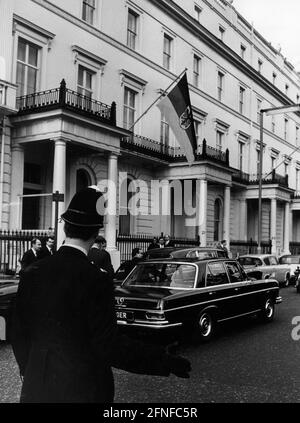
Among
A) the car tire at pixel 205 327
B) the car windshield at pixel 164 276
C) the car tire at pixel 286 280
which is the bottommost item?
the car tire at pixel 286 280

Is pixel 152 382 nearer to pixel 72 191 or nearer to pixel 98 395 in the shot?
pixel 98 395

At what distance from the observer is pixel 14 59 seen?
1803 centimetres

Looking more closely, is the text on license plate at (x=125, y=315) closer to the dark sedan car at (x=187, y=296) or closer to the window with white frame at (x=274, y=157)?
the dark sedan car at (x=187, y=296)

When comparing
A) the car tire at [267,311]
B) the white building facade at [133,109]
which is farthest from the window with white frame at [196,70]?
the car tire at [267,311]

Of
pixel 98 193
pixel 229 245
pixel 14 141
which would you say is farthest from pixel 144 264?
pixel 229 245

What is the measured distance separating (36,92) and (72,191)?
440 centimetres

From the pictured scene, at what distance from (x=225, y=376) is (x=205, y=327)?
2178 millimetres

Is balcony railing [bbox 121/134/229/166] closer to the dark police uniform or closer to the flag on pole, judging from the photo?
the flag on pole

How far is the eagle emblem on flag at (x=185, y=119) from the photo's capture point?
785 inches

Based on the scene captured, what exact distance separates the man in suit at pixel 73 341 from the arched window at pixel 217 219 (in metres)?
30.4

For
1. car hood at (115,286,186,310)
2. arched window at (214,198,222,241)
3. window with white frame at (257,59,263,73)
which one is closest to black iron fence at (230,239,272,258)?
arched window at (214,198,222,241)

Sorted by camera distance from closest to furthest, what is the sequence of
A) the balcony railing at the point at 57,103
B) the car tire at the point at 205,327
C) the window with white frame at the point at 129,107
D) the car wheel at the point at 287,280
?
the car tire at the point at 205,327
the balcony railing at the point at 57,103
the car wheel at the point at 287,280
the window with white frame at the point at 129,107

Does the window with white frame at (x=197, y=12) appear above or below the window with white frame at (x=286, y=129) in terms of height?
above

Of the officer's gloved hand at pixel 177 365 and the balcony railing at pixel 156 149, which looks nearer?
the officer's gloved hand at pixel 177 365
